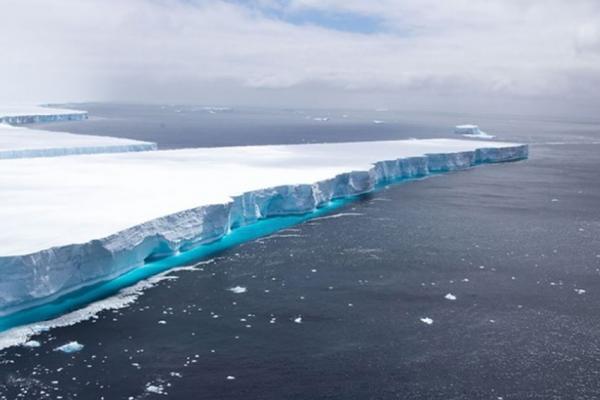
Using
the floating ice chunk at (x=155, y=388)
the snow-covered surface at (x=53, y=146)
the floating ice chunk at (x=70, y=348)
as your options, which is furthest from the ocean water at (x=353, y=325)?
the snow-covered surface at (x=53, y=146)

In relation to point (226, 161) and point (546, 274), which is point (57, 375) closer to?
point (546, 274)

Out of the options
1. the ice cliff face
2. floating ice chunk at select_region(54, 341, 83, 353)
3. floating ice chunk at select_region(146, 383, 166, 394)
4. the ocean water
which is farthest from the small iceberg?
floating ice chunk at select_region(146, 383, 166, 394)

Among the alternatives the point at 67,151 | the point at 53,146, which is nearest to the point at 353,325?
the point at 67,151

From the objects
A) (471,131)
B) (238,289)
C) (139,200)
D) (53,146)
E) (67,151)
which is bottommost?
(238,289)

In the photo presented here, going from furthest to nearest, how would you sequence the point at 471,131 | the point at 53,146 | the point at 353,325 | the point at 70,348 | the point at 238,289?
the point at 471,131 → the point at 53,146 → the point at 238,289 → the point at 353,325 → the point at 70,348

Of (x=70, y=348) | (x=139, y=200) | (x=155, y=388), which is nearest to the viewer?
(x=155, y=388)

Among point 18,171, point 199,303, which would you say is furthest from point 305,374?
point 18,171

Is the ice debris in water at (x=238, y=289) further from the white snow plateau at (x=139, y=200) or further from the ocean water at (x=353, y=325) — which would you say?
the white snow plateau at (x=139, y=200)

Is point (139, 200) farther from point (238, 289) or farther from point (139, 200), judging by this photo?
point (238, 289)
